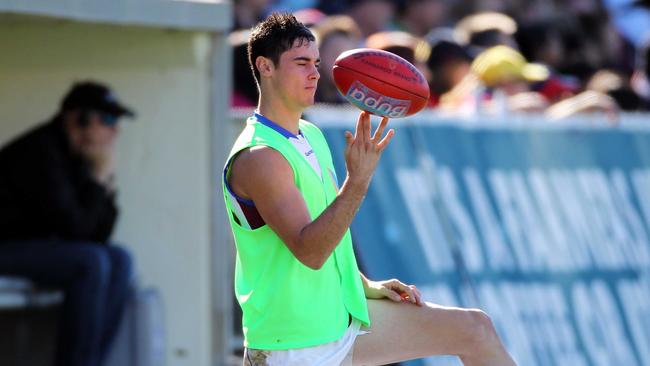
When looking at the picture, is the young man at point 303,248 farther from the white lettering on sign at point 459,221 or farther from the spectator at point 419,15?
the spectator at point 419,15

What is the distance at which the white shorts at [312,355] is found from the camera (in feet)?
15.9

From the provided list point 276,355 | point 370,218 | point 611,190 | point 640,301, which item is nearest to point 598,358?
point 640,301

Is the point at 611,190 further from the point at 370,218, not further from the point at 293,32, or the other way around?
the point at 293,32

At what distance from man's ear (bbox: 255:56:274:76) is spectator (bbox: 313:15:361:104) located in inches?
159

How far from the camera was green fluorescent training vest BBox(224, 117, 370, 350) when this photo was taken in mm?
4805

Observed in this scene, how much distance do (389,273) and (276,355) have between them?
3611mm

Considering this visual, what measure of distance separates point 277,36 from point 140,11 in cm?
310

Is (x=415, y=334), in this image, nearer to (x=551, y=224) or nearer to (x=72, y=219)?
(x=72, y=219)

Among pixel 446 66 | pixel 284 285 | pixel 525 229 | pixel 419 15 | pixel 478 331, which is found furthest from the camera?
pixel 419 15

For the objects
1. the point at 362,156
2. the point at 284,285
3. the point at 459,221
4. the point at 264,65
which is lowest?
the point at 459,221

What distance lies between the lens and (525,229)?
928 centimetres

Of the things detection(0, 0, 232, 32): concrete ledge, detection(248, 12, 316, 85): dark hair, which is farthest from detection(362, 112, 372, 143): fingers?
detection(0, 0, 232, 32): concrete ledge

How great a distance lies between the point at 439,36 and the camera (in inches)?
439

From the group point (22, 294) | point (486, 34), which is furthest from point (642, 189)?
point (22, 294)
